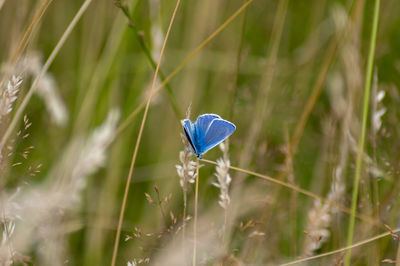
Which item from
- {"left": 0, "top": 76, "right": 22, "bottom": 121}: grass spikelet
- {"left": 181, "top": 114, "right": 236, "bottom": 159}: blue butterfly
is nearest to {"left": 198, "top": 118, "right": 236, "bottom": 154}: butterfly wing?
{"left": 181, "top": 114, "right": 236, "bottom": 159}: blue butterfly

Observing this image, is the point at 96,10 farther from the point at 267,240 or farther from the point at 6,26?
the point at 267,240

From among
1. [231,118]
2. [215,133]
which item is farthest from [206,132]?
[231,118]

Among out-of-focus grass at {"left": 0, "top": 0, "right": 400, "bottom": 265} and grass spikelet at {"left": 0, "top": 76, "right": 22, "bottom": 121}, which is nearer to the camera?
grass spikelet at {"left": 0, "top": 76, "right": 22, "bottom": 121}

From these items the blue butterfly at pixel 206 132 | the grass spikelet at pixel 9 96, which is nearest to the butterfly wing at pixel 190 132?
the blue butterfly at pixel 206 132

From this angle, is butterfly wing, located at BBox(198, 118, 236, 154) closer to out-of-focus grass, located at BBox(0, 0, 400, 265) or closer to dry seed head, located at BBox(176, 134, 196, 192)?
dry seed head, located at BBox(176, 134, 196, 192)

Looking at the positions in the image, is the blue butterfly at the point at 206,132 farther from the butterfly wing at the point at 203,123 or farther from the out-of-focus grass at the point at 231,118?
the out-of-focus grass at the point at 231,118

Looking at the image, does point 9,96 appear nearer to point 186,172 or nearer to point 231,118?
point 186,172

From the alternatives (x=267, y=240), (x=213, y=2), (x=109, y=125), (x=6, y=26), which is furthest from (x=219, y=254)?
(x=6, y=26)
